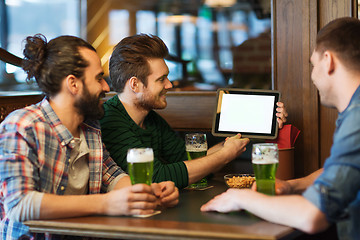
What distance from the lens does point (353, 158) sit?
126 centimetres

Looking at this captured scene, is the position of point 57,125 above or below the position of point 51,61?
below

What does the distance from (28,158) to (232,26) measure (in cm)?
421

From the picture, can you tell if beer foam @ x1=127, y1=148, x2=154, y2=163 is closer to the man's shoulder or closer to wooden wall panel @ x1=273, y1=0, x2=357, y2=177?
the man's shoulder

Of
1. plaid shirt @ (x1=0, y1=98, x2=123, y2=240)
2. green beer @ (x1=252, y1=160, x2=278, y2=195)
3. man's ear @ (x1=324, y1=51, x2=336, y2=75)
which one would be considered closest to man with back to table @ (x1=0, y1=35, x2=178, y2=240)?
plaid shirt @ (x1=0, y1=98, x2=123, y2=240)

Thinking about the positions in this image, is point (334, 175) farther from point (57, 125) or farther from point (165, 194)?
point (57, 125)

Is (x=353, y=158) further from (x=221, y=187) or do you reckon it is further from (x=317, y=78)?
(x=221, y=187)


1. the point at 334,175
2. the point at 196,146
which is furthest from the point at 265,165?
the point at 196,146

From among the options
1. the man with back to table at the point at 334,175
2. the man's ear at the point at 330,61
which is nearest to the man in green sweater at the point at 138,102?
the man with back to table at the point at 334,175

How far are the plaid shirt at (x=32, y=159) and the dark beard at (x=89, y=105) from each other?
11cm

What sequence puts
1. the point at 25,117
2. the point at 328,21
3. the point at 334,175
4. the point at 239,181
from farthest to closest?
the point at 328,21 → the point at 239,181 → the point at 25,117 → the point at 334,175

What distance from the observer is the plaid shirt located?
1479 millimetres

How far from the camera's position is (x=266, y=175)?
1549 millimetres

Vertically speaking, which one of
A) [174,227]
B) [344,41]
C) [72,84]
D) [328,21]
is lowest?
[174,227]

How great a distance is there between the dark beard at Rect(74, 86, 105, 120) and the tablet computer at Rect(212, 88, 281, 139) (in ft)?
2.04
